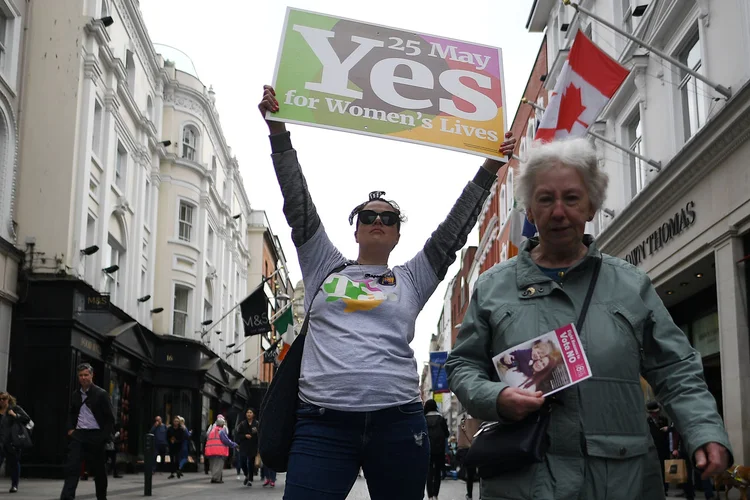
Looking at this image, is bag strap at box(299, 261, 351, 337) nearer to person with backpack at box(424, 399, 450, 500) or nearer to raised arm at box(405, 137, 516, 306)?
raised arm at box(405, 137, 516, 306)

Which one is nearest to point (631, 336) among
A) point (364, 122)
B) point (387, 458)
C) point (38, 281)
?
point (387, 458)

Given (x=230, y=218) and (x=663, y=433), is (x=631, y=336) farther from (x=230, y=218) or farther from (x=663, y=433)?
(x=230, y=218)

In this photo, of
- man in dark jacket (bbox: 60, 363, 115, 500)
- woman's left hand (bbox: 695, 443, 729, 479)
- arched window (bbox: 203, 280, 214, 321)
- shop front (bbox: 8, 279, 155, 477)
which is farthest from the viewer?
arched window (bbox: 203, 280, 214, 321)

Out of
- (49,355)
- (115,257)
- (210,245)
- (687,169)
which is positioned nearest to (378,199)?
(687,169)

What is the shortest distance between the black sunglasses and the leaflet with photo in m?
1.51

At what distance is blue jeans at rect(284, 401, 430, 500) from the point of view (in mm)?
3742

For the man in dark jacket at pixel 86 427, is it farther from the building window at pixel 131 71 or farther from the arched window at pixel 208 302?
the arched window at pixel 208 302

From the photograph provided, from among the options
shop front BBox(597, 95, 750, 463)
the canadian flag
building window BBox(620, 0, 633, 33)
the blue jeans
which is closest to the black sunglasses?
the blue jeans

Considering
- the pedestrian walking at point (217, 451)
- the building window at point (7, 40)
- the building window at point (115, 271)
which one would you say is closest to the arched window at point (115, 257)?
the building window at point (115, 271)

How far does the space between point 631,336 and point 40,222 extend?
21.5 metres

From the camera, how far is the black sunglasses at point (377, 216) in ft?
14.1

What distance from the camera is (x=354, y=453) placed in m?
3.80

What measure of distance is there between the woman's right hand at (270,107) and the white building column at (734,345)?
1129cm

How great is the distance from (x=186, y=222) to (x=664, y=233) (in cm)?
2418
